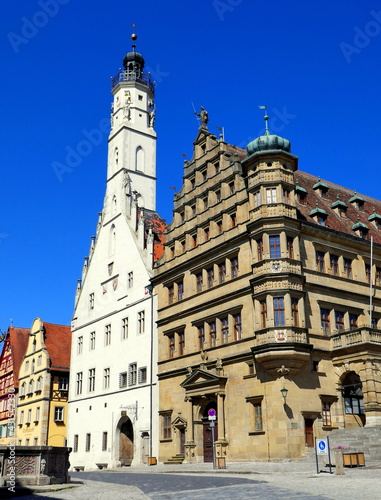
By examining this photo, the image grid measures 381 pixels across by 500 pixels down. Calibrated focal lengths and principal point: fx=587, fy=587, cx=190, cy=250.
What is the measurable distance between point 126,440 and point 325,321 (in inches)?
749

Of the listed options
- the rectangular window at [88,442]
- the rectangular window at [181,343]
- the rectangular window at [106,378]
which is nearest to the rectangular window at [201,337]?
the rectangular window at [181,343]

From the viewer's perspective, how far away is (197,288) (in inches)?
1570

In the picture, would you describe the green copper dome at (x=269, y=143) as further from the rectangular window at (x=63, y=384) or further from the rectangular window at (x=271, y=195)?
the rectangular window at (x=63, y=384)

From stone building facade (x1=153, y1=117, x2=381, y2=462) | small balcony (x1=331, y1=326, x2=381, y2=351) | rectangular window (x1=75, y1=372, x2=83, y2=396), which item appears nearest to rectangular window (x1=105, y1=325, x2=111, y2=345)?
rectangular window (x1=75, y1=372, x2=83, y2=396)

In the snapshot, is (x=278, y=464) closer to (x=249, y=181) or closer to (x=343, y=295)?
(x=343, y=295)

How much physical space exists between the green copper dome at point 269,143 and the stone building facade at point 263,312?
74mm

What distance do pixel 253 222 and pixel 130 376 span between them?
55.8 ft

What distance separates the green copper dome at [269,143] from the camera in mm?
35719

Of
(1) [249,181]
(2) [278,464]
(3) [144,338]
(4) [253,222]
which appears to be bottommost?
(2) [278,464]

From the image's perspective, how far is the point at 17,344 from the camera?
68.7 m

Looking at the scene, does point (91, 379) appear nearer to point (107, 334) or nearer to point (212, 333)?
point (107, 334)

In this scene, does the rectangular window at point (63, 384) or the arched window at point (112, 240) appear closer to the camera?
the arched window at point (112, 240)

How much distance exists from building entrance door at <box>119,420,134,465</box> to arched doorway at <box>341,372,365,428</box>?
57.6ft

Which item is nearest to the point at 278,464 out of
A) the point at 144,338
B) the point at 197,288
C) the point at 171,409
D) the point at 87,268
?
the point at 171,409
